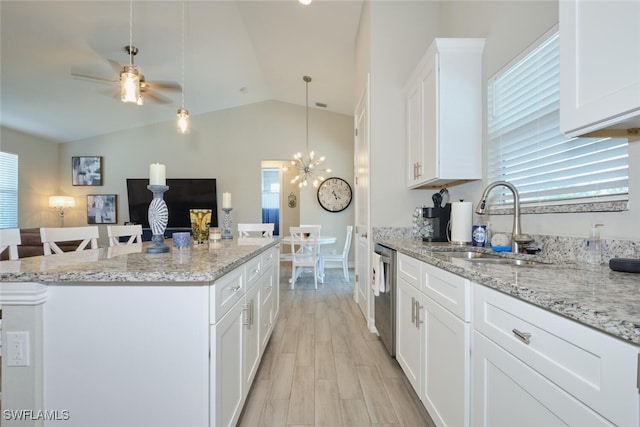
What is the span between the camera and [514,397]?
88 cm

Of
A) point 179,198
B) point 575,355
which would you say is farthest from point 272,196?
point 575,355

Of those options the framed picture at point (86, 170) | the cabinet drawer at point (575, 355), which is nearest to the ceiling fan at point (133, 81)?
the cabinet drawer at point (575, 355)

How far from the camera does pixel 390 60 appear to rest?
296cm

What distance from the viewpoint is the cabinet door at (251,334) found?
1623 mm

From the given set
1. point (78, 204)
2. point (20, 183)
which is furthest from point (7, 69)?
point (78, 204)

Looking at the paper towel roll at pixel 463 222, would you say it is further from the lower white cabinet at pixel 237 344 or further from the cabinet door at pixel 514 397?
the lower white cabinet at pixel 237 344

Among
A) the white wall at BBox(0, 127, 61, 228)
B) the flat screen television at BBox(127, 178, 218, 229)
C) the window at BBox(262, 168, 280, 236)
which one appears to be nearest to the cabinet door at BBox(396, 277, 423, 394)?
the flat screen television at BBox(127, 178, 218, 229)

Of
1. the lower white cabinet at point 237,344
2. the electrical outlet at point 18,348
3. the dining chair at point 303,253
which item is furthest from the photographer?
the dining chair at point 303,253

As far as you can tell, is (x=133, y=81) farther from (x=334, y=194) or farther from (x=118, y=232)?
(x=334, y=194)

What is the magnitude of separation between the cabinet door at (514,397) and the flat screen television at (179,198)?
628 cm

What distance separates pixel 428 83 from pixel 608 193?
148cm

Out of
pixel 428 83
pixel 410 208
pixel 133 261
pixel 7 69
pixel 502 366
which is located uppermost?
pixel 7 69

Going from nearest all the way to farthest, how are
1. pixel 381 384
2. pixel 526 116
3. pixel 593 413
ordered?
pixel 593 413, pixel 526 116, pixel 381 384

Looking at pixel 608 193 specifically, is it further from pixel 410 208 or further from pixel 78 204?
pixel 78 204
